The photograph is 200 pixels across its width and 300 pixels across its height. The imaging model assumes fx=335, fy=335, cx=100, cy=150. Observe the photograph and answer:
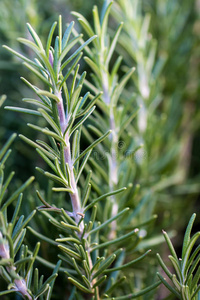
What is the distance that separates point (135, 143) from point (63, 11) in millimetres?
349

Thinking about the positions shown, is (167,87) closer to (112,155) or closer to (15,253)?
(112,155)

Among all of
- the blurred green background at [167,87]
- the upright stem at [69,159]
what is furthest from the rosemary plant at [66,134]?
the blurred green background at [167,87]

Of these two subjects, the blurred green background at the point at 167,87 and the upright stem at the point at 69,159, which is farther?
the blurred green background at the point at 167,87

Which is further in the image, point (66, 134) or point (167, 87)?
point (167, 87)

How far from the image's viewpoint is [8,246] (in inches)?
11.2

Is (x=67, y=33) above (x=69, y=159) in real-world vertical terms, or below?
above

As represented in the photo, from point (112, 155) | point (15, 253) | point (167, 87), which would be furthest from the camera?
point (167, 87)

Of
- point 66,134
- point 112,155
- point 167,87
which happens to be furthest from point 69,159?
point 167,87

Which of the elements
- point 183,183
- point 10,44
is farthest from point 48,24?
point 183,183

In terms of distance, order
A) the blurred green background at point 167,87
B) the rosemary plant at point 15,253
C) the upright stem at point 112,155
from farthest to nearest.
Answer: the blurred green background at point 167,87, the upright stem at point 112,155, the rosemary plant at point 15,253

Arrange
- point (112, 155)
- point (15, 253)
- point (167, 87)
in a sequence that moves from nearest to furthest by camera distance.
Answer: point (15, 253)
point (112, 155)
point (167, 87)

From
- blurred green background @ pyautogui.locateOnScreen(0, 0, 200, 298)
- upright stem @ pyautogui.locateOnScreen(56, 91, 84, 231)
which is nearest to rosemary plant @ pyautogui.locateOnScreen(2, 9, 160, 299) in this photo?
upright stem @ pyautogui.locateOnScreen(56, 91, 84, 231)

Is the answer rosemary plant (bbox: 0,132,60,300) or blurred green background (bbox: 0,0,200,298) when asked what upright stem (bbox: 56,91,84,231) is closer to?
rosemary plant (bbox: 0,132,60,300)

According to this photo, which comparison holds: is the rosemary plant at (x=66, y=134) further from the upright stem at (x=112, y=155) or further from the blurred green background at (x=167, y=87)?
the blurred green background at (x=167, y=87)
